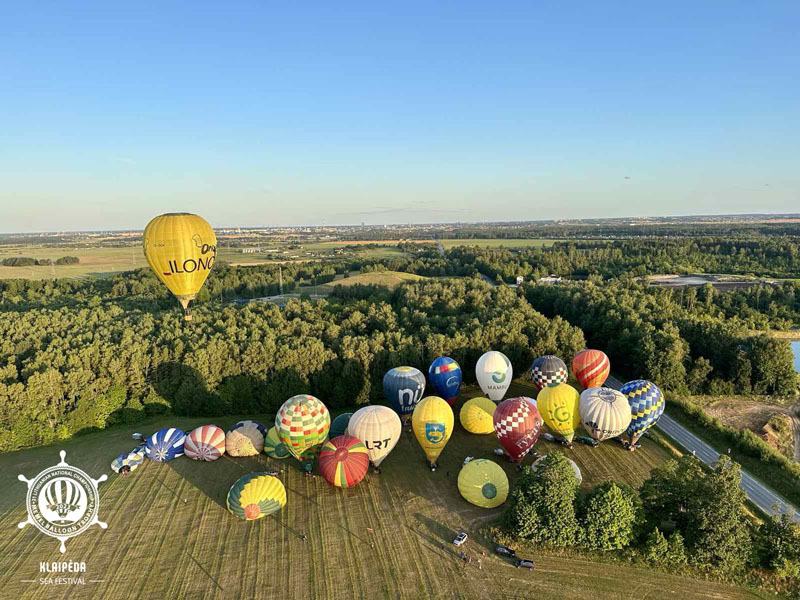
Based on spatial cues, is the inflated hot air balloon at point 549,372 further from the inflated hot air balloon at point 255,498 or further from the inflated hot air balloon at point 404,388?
the inflated hot air balloon at point 255,498

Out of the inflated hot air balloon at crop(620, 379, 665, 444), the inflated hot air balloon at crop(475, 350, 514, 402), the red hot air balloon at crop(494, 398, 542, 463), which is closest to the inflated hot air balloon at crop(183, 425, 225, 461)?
the red hot air balloon at crop(494, 398, 542, 463)

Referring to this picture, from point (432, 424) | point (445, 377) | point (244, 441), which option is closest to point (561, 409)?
point (432, 424)

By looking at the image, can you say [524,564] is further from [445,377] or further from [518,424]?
[445,377]

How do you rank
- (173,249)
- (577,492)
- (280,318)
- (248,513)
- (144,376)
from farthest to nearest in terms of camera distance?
(280,318) → (144,376) → (173,249) → (248,513) → (577,492)

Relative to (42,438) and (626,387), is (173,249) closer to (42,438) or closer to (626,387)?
(42,438)

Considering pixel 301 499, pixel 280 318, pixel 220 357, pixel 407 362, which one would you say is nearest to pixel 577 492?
pixel 301 499

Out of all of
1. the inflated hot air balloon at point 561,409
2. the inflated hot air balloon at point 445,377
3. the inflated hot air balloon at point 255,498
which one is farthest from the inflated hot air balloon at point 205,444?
the inflated hot air balloon at point 561,409

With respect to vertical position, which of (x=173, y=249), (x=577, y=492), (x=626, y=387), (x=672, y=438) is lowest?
(x=672, y=438)
